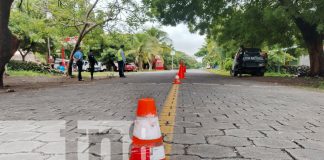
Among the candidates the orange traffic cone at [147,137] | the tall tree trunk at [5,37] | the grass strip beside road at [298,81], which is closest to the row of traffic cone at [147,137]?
the orange traffic cone at [147,137]

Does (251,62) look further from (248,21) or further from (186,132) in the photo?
(186,132)

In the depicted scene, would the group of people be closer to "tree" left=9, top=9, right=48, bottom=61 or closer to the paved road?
"tree" left=9, top=9, right=48, bottom=61

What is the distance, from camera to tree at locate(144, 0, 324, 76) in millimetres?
22375

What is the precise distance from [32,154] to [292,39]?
25.6 meters

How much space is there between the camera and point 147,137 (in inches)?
115

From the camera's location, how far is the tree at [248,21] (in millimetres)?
22375

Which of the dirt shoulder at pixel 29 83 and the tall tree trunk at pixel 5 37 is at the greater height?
the tall tree trunk at pixel 5 37

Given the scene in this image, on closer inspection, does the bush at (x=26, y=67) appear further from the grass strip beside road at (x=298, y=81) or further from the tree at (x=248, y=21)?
the grass strip beside road at (x=298, y=81)

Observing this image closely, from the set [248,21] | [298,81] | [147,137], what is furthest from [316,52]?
[147,137]

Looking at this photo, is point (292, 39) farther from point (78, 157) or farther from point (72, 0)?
point (78, 157)

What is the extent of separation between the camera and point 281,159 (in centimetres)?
362

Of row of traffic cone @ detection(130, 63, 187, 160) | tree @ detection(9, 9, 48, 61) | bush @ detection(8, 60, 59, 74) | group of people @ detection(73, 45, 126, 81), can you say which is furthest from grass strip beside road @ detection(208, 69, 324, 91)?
bush @ detection(8, 60, 59, 74)

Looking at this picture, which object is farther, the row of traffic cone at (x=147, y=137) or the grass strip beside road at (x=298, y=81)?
the grass strip beside road at (x=298, y=81)

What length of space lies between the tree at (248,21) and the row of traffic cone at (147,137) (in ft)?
55.2
